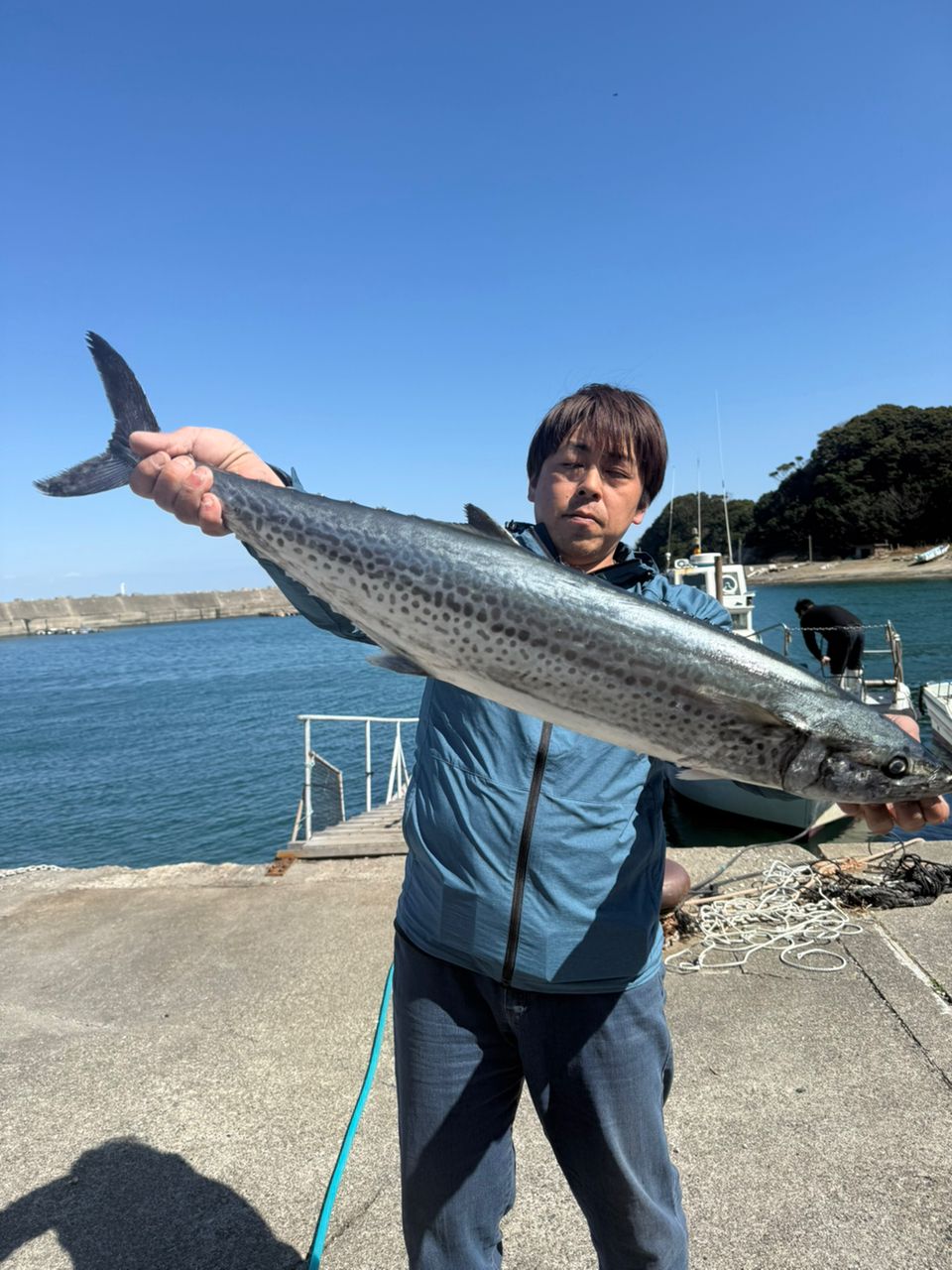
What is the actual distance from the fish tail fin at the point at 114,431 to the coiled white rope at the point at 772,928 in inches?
165

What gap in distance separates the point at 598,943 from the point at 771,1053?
98.0 inches

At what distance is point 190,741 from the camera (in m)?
30.8

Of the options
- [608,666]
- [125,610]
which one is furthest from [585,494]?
[125,610]

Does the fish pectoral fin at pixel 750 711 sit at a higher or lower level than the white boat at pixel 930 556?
higher

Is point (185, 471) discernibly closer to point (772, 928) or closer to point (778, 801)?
point (772, 928)

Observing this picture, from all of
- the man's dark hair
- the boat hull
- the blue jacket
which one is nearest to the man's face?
the man's dark hair

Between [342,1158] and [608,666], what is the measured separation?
2.45 m

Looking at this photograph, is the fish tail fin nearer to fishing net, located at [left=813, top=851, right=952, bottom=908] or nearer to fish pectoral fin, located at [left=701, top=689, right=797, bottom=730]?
fish pectoral fin, located at [left=701, top=689, right=797, bottom=730]

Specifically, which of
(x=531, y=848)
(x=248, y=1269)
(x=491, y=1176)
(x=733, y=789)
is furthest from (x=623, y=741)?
(x=733, y=789)

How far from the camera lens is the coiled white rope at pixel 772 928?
185 inches

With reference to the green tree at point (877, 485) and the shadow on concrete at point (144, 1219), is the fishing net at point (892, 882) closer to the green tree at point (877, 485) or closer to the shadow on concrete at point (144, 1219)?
the shadow on concrete at point (144, 1219)

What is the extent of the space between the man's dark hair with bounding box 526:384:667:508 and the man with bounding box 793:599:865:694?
13.2m

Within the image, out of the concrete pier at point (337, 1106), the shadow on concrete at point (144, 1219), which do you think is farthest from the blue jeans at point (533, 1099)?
the shadow on concrete at point (144, 1219)

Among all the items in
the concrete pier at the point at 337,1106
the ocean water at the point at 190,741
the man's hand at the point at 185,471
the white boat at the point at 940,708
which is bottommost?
the ocean water at the point at 190,741
